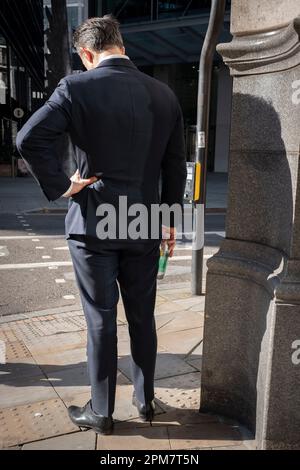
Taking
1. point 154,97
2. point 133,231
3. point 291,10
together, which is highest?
point 291,10

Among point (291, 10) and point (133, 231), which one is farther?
point (133, 231)

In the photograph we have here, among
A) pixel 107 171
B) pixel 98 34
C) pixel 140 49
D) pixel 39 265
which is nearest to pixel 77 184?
pixel 107 171

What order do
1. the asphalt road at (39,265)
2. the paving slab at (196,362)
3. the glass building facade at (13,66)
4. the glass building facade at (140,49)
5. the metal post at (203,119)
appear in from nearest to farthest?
1. the paving slab at (196,362)
2. the metal post at (203,119)
3. the asphalt road at (39,265)
4. the glass building facade at (13,66)
5. the glass building facade at (140,49)

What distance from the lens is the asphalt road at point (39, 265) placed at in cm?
579

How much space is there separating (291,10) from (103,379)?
208 centimetres

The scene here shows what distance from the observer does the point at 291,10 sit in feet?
7.82

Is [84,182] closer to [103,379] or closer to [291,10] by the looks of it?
[103,379]

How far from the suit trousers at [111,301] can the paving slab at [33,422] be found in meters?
0.26

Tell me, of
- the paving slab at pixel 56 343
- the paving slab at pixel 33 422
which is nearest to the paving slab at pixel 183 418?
the paving slab at pixel 33 422

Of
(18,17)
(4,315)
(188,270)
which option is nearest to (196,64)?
(18,17)

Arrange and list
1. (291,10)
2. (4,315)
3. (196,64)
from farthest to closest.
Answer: (196,64)
(4,315)
(291,10)

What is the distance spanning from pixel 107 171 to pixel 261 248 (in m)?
0.93

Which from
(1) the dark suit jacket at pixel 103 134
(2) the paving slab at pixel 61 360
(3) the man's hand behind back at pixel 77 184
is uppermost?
(1) the dark suit jacket at pixel 103 134

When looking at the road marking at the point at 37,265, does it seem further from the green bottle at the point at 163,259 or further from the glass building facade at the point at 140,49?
the glass building facade at the point at 140,49
